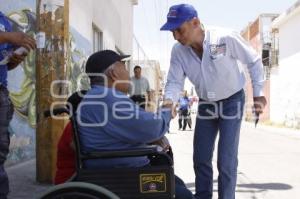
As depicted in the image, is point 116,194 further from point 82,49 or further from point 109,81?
point 82,49

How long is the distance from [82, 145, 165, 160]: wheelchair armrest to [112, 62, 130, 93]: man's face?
1.41 feet

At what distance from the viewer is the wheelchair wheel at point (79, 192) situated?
2812 mm

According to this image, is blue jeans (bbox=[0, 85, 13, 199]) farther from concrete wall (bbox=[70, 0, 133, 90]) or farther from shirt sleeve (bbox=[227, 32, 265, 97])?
concrete wall (bbox=[70, 0, 133, 90])

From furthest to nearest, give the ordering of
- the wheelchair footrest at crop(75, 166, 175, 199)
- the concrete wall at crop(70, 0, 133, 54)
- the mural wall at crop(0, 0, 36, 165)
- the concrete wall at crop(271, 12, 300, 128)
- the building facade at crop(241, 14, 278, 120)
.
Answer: the building facade at crop(241, 14, 278, 120) < the concrete wall at crop(271, 12, 300, 128) < the concrete wall at crop(70, 0, 133, 54) < the mural wall at crop(0, 0, 36, 165) < the wheelchair footrest at crop(75, 166, 175, 199)


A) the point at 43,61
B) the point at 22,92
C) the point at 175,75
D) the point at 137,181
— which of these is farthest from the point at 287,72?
the point at 137,181

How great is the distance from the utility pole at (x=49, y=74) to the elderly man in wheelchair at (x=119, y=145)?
2627 millimetres

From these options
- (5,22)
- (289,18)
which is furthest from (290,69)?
(5,22)

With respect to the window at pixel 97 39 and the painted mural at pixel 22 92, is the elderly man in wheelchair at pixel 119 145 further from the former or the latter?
the window at pixel 97 39

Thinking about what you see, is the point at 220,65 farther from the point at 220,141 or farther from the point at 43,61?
the point at 43,61

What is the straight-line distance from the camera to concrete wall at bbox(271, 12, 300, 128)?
28516 mm

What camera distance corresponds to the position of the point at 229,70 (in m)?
4.41

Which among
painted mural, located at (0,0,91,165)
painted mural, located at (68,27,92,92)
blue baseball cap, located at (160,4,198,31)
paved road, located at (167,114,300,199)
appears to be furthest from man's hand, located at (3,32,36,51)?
painted mural, located at (68,27,92,92)

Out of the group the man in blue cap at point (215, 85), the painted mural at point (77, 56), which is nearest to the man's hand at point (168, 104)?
the man in blue cap at point (215, 85)


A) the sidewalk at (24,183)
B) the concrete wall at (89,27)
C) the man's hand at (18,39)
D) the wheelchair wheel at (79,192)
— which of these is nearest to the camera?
the wheelchair wheel at (79,192)
